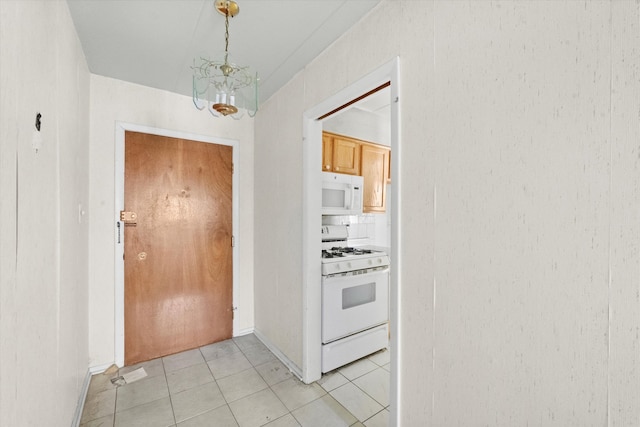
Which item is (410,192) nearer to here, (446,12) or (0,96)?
(446,12)

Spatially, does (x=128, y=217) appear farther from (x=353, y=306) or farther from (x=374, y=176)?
(x=374, y=176)

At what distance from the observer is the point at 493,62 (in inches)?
40.1

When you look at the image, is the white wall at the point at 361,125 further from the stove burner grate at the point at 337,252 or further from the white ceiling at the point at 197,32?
the stove burner grate at the point at 337,252

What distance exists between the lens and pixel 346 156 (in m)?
2.81

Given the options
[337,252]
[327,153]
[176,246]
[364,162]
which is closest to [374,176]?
[364,162]

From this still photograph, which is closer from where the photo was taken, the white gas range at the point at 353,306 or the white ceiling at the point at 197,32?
the white ceiling at the point at 197,32

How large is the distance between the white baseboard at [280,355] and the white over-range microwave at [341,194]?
134 centimetres

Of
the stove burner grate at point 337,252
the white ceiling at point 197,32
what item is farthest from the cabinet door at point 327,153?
the stove burner grate at point 337,252

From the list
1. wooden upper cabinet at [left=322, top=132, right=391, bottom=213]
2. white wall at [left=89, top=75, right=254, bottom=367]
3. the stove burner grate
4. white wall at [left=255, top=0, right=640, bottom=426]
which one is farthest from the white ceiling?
the stove burner grate

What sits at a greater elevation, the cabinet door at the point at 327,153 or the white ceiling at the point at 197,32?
the white ceiling at the point at 197,32

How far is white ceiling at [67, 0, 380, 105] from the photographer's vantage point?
5.05 feet

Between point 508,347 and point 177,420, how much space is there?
1968 millimetres

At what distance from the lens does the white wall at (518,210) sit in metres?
0.77

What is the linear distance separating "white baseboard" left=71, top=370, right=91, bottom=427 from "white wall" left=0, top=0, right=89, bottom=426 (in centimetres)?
9
